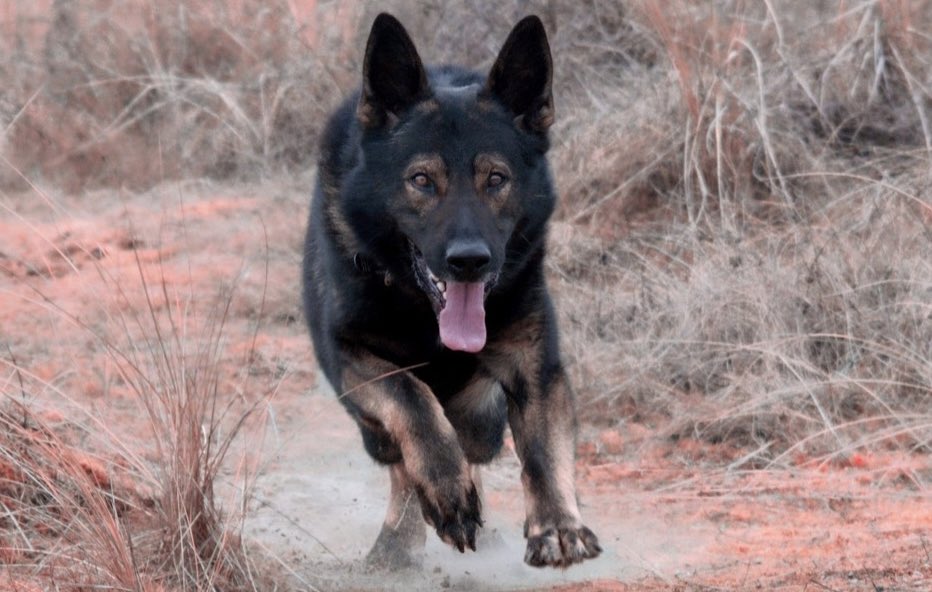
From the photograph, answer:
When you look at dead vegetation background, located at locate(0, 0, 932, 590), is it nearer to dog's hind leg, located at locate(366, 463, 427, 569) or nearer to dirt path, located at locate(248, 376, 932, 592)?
dirt path, located at locate(248, 376, 932, 592)

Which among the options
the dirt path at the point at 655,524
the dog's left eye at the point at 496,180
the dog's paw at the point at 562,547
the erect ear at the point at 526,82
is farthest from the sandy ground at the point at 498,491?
the erect ear at the point at 526,82

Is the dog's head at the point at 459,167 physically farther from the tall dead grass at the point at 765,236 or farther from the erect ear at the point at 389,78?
the tall dead grass at the point at 765,236

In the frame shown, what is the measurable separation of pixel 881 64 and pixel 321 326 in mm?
4520

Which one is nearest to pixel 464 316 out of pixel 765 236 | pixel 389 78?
pixel 389 78

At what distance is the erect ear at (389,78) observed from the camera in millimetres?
4164

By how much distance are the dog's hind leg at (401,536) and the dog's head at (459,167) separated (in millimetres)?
1119

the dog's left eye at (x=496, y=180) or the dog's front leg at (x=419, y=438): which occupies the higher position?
the dog's left eye at (x=496, y=180)

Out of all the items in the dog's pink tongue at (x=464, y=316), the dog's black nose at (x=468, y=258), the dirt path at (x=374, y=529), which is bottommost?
the dirt path at (x=374, y=529)

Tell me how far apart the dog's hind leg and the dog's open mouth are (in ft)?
3.60

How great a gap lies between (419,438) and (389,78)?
3.73ft

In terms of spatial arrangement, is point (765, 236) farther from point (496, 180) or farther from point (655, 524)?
point (496, 180)

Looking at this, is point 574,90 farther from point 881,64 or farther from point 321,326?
point 321,326

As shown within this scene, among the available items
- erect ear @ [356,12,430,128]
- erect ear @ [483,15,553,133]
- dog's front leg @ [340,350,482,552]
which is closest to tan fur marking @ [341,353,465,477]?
dog's front leg @ [340,350,482,552]

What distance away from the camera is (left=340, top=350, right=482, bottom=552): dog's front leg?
12.3ft
